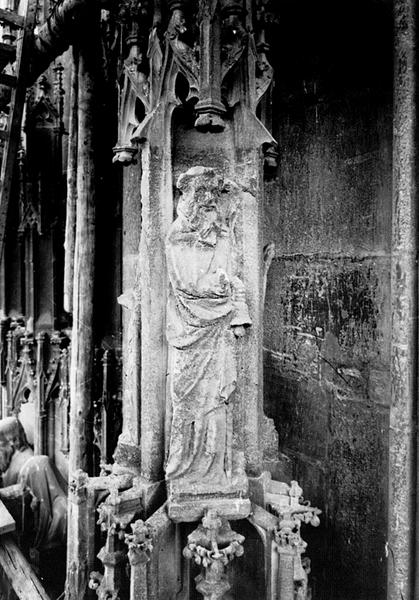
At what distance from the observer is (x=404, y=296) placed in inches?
123

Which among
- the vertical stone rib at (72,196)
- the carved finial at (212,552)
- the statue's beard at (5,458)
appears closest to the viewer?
the carved finial at (212,552)

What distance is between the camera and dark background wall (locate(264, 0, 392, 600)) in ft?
11.5

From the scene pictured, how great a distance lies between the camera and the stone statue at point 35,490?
551cm

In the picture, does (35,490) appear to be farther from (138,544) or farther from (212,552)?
(212,552)

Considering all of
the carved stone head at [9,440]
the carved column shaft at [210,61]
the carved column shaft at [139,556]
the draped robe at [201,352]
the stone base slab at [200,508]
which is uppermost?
the carved column shaft at [210,61]

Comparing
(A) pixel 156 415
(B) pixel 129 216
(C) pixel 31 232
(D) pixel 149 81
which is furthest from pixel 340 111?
(C) pixel 31 232

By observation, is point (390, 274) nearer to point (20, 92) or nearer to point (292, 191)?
point (292, 191)

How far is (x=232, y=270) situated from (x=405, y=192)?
1.07m

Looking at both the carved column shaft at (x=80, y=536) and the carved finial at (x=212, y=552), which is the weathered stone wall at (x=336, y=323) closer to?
the carved finial at (x=212, y=552)

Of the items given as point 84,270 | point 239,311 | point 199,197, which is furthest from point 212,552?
point 84,270

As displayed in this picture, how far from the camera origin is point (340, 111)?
382 cm

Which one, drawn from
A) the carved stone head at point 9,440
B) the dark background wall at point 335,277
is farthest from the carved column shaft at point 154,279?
the carved stone head at point 9,440

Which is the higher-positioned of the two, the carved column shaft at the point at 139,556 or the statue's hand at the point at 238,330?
the statue's hand at the point at 238,330

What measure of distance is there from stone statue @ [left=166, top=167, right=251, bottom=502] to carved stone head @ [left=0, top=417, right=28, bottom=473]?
3.64 meters
